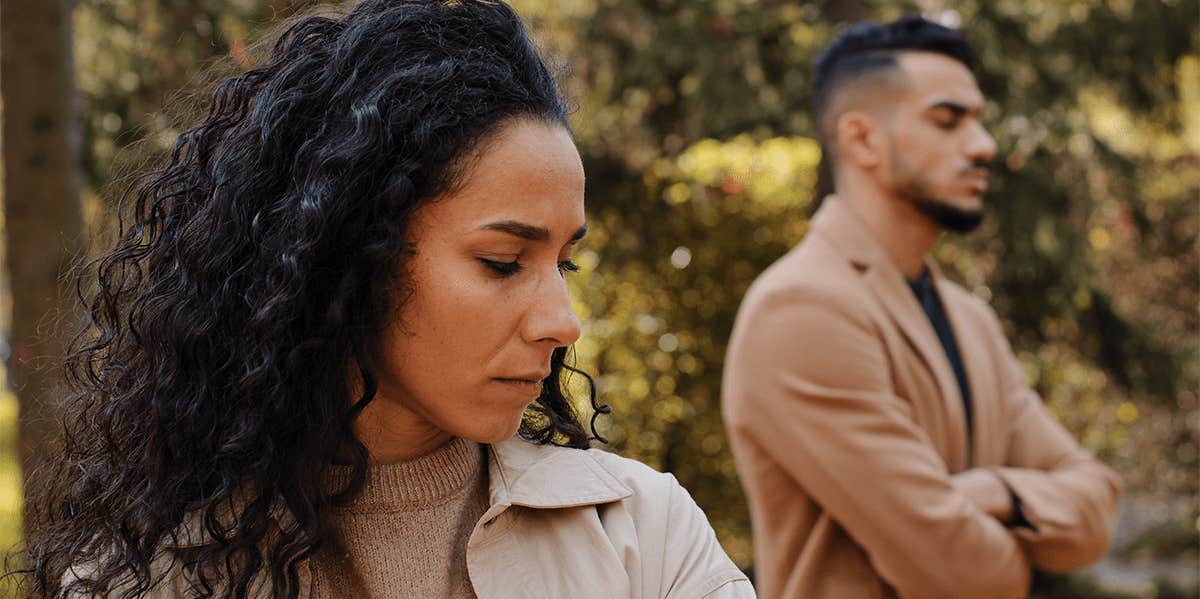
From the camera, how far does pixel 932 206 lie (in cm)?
339

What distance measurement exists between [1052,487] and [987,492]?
220mm

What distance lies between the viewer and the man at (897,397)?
10.0 ft

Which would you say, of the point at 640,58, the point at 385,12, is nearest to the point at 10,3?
the point at 385,12

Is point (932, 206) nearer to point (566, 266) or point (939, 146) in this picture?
point (939, 146)

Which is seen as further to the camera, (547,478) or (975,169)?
(975,169)

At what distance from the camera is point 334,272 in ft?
5.93

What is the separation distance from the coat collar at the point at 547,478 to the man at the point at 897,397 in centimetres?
131

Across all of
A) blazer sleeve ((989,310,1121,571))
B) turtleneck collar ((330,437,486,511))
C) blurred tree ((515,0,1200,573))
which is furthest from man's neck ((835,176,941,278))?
blurred tree ((515,0,1200,573))

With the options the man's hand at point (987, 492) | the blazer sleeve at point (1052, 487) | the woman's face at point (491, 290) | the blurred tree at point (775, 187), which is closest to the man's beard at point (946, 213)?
the blazer sleeve at point (1052, 487)

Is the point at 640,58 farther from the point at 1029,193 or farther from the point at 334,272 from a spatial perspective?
the point at 334,272

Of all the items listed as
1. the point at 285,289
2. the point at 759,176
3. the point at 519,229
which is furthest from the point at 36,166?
the point at 759,176

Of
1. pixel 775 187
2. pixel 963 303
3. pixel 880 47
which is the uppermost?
pixel 880 47

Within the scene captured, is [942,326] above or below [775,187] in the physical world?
above

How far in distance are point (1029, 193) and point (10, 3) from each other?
5389mm
